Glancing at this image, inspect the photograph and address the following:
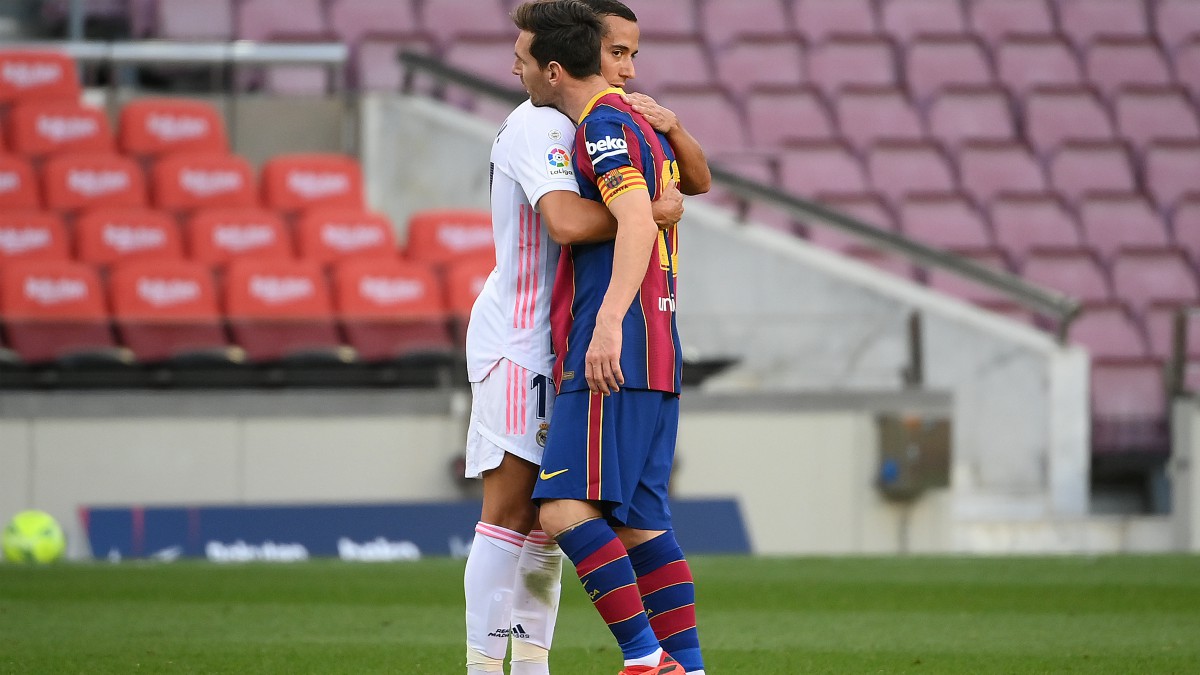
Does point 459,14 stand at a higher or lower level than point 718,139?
higher

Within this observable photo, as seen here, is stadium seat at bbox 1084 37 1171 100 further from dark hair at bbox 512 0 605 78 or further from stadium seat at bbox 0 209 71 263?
dark hair at bbox 512 0 605 78

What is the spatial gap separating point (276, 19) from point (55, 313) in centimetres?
441

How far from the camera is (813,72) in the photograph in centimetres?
1445

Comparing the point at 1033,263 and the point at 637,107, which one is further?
the point at 1033,263

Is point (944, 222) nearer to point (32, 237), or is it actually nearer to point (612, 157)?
point (32, 237)

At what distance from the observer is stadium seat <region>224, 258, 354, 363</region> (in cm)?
1052

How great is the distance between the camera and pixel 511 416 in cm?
400

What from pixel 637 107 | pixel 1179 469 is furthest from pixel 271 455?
pixel 637 107

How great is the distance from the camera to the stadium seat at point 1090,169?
14.0m

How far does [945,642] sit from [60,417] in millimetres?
6244

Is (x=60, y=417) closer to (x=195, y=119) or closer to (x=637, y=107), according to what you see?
(x=195, y=119)

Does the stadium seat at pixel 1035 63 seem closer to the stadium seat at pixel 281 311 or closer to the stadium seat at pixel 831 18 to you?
the stadium seat at pixel 831 18

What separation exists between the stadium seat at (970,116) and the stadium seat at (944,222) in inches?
26.6

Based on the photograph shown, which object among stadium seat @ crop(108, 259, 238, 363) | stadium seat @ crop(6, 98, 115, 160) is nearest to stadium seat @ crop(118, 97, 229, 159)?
stadium seat @ crop(6, 98, 115, 160)
